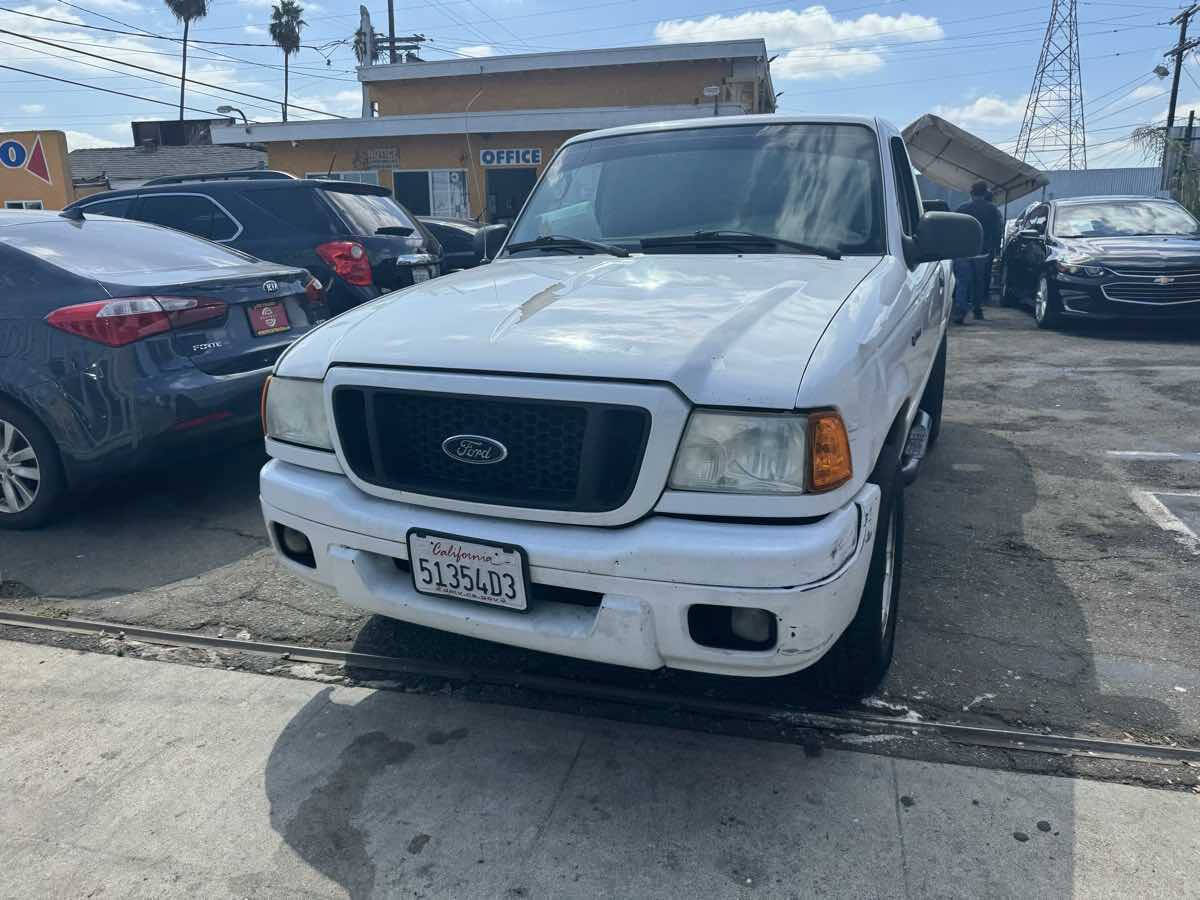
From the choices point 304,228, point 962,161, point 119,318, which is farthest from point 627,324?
point 962,161

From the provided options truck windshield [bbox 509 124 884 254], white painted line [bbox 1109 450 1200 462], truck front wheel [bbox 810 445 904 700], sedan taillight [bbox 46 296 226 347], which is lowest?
white painted line [bbox 1109 450 1200 462]

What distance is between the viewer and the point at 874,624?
256cm

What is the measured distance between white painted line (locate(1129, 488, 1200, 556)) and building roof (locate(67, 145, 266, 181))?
110ft

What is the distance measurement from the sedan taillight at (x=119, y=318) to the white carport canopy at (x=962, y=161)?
12504 millimetres

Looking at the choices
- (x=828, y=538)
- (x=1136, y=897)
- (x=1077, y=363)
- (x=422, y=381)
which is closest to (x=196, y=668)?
(x=422, y=381)

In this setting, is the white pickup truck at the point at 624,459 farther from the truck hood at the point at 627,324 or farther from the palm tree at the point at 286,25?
the palm tree at the point at 286,25

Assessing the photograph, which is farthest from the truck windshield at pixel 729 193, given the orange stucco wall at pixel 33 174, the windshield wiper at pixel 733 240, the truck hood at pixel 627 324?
the orange stucco wall at pixel 33 174

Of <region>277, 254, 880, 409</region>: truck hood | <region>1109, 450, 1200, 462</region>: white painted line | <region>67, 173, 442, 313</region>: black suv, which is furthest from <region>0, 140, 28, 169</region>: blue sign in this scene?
<region>1109, 450, 1200, 462</region>: white painted line

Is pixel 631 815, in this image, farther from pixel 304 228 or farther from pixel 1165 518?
pixel 304 228

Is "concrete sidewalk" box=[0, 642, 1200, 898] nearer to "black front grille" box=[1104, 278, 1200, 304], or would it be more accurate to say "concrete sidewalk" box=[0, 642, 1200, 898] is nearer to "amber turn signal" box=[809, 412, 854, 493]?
"amber turn signal" box=[809, 412, 854, 493]

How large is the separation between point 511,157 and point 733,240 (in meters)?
17.1

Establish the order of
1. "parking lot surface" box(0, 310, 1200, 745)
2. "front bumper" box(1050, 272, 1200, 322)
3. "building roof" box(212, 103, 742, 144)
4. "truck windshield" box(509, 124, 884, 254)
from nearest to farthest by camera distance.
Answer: "parking lot surface" box(0, 310, 1200, 745), "truck windshield" box(509, 124, 884, 254), "front bumper" box(1050, 272, 1200, 322), "building roof" box(212, 103, 742, 144)

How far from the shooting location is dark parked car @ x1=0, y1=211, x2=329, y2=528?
160 inches

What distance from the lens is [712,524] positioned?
215 centimetres
